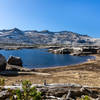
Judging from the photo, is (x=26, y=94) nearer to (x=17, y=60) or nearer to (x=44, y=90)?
(x=44, y=90)

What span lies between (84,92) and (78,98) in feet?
3.31

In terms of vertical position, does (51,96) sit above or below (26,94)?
below

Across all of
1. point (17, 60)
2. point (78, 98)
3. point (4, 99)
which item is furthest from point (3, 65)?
point (78, 98)

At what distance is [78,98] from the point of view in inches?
472

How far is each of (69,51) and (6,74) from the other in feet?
276

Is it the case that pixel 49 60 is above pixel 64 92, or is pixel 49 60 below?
below

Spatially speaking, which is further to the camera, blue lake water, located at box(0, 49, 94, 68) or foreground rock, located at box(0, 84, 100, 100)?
blue lake water, located at box(0, 49, 94, 68)

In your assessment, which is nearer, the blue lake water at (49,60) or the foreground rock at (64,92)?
the foreground rock at (64,92)

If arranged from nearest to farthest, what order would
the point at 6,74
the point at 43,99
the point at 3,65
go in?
the point at 43,99 < the point at 6,74 < the point at 3,65

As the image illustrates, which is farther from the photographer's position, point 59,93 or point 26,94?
point 59,93

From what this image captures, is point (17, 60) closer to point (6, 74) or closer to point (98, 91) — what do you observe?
→ point (6, 74)

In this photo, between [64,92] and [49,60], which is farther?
[49,60]

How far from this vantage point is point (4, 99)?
10672mm

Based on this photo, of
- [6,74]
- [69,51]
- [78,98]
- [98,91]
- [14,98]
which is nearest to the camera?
[14,98]
